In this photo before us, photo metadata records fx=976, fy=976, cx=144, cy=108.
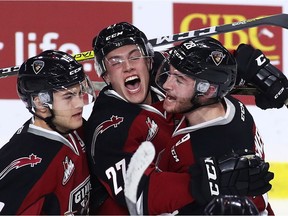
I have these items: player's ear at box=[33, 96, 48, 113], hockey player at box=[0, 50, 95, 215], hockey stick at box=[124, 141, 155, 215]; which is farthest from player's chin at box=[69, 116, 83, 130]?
hockey stick at box=[124, 141, 155, 215]

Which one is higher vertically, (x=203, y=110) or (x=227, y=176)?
(x=203, y=110)

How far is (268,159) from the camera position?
463cm

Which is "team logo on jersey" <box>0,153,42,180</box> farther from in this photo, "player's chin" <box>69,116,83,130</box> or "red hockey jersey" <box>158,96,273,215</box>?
"red hockey jersey" <box>158,96,273,215</box>

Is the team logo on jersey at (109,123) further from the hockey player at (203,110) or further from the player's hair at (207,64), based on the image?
the player's hair at (207,64)

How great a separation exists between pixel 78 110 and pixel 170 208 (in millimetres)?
505

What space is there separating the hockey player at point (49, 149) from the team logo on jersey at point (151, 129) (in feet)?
0.80

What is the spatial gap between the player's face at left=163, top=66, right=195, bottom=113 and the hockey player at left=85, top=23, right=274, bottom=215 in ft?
0.43

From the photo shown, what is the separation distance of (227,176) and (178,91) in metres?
0.41

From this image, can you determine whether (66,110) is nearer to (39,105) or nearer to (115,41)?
(39,105)

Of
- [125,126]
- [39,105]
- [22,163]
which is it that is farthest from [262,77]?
[22,163]

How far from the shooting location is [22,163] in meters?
3.35

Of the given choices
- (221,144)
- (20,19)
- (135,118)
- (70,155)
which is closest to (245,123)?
(221,144)

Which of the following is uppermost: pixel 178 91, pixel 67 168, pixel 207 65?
pixel 207 65

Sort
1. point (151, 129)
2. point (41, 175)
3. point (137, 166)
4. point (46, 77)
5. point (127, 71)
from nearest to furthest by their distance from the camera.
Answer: point (137, 166) → point (41, 175) → point (46, 77) → point (151, 129) → point (127, 71)
